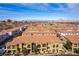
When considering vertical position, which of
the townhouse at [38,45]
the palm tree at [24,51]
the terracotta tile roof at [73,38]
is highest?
the terracotta tile roof at [73,38]

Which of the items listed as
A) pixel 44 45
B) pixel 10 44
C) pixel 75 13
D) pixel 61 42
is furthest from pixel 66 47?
pixel 10 44

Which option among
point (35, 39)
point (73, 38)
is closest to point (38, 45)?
point (35, 39)

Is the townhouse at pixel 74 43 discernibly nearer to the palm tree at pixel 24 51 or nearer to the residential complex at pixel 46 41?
the residential complex at pixel 46 41

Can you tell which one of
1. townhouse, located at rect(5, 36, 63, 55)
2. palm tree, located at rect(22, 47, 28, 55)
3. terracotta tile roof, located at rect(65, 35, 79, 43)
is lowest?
palm tree, located at rect(22, 47, 28, 55)

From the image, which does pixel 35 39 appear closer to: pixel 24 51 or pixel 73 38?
pixel 24 51

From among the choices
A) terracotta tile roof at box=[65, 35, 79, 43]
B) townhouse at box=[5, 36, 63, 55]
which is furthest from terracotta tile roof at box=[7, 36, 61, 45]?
terracotta tile roof at box=[65, 35, 79, 43]

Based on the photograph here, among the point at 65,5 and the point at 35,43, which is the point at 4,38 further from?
the point at 65,5

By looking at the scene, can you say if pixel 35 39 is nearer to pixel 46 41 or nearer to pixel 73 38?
pixel 46 41

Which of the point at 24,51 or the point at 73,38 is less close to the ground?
the point at 73,38

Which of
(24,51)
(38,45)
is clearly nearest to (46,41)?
(38,45)

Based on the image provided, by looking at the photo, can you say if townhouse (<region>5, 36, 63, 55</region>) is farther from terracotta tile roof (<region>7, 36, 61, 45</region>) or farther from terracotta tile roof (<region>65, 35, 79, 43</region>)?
terracotta tile roof (<region>65, 35, 79, 43</region>)

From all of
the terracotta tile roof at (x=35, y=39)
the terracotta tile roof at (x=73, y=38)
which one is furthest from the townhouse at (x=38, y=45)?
the terracotta tile roof at (x=73, y=38)
